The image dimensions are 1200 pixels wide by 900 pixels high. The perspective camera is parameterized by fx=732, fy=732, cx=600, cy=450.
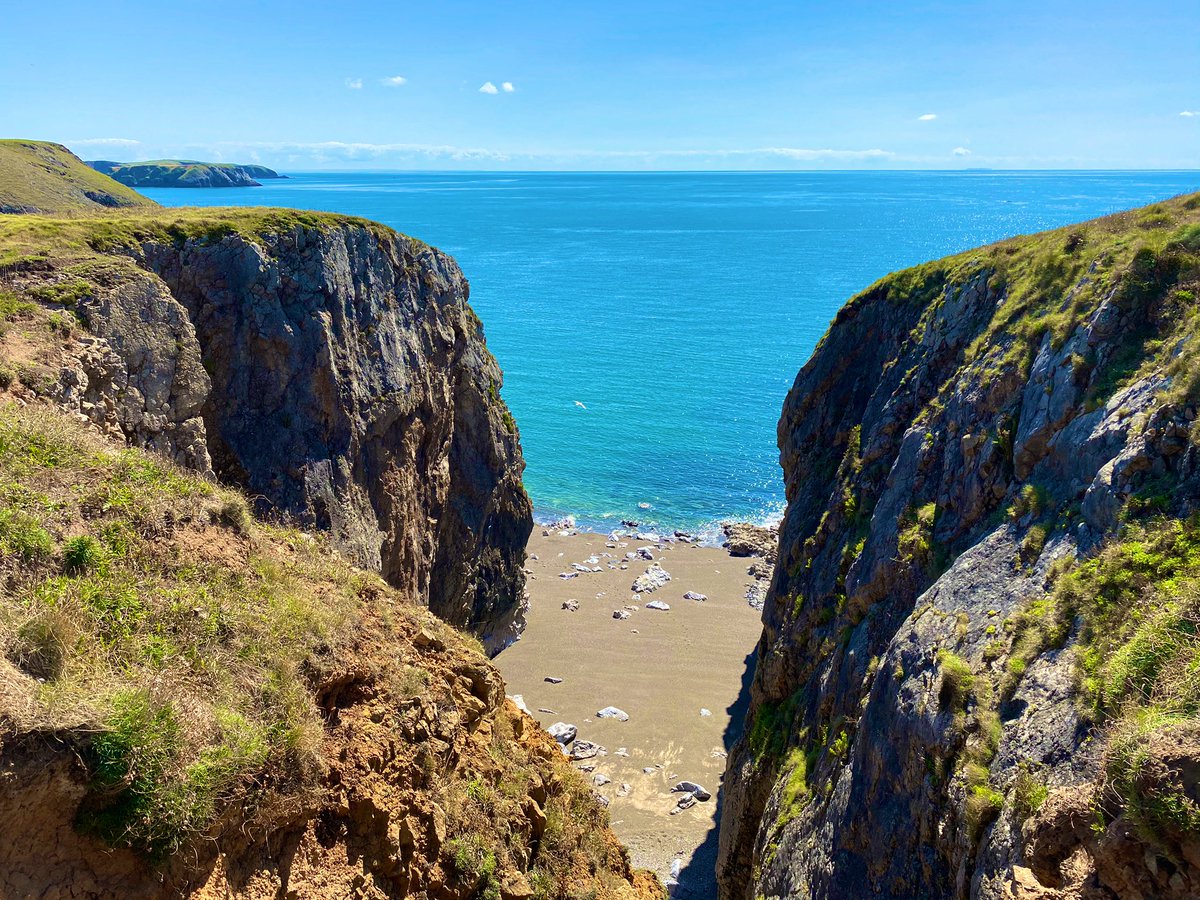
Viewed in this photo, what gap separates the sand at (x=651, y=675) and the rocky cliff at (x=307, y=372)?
4441 mm

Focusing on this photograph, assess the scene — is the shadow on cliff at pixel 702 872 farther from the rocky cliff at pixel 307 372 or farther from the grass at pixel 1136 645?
the grass at pixel 1136 645

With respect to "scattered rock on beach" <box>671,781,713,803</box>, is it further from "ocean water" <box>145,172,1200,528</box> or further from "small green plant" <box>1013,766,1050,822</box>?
"ocean water" <box>145,172,1200,528</box>

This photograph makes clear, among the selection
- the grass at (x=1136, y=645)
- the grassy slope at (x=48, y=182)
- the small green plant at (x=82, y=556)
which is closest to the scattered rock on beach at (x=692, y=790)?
the grass at (x=1136, y=645)

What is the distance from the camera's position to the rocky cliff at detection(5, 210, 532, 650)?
19.6m

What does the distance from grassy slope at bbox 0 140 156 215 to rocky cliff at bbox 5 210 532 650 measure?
35883mm

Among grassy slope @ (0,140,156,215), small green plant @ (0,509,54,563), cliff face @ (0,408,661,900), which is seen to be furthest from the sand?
grassy slope @ (0,140,156,215)

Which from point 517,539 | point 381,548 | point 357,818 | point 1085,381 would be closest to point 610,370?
point 517,539

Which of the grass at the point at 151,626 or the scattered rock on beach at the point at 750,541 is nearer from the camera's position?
the grass at the point at 151,626

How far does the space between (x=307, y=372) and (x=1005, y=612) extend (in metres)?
21.9

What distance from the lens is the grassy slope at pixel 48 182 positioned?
2625 inches

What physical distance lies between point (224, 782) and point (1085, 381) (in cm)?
1638

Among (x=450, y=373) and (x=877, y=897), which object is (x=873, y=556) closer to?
(x=877, y=897)

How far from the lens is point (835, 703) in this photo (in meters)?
18.0

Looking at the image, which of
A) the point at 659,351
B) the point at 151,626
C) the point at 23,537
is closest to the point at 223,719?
the point at 151,626
